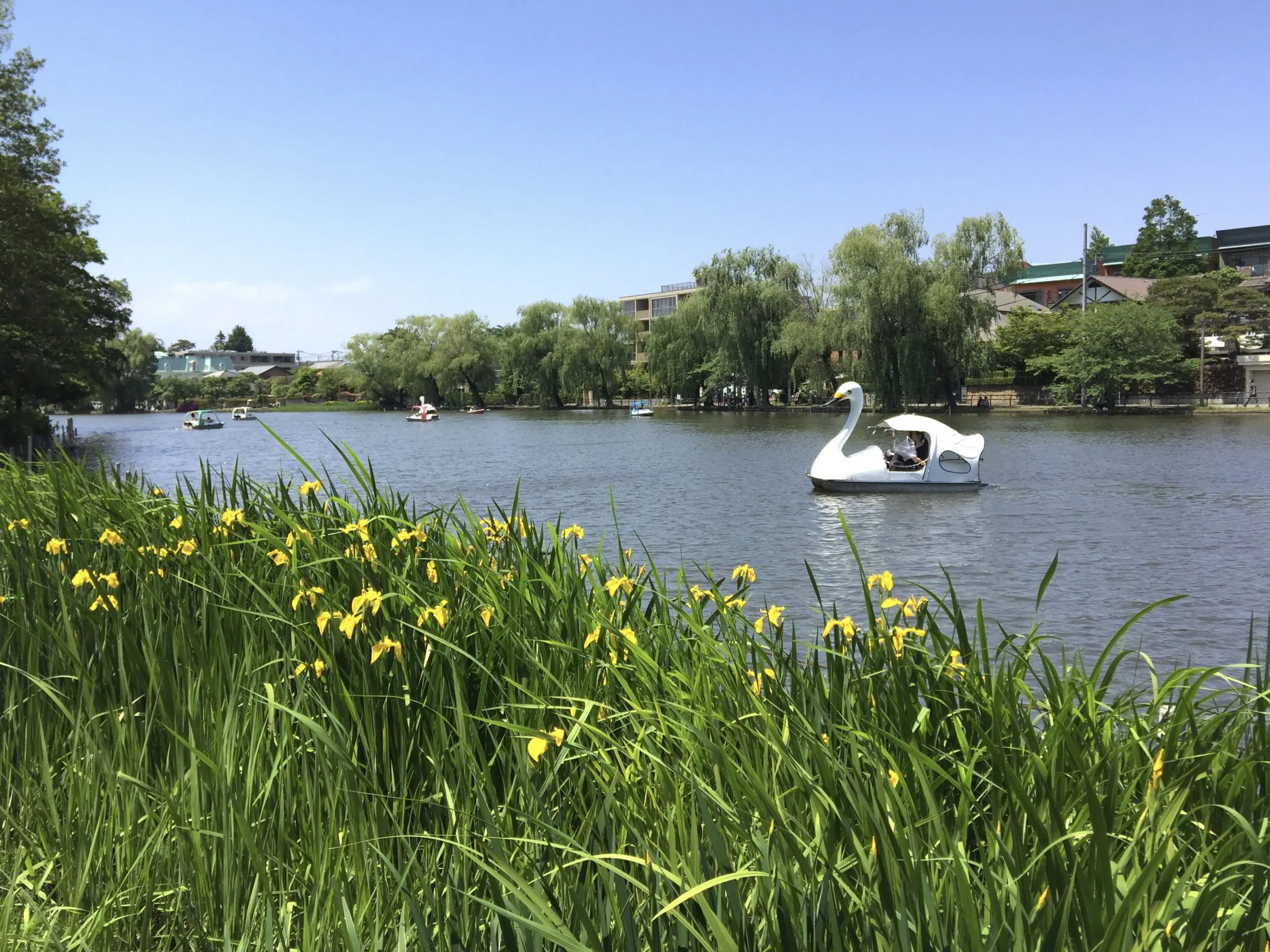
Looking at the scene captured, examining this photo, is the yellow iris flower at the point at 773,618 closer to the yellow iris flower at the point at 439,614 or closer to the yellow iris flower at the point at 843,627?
the yellow iris flower at the point at 843,627

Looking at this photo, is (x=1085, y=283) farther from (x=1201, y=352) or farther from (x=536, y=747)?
(x=536, y=747)

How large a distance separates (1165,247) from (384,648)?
113208mm

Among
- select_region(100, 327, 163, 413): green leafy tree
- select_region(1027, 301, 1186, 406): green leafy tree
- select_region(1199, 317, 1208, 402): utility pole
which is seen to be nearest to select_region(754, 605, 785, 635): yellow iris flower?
select_region(1027, 301, 1186, 406): green leafy tree

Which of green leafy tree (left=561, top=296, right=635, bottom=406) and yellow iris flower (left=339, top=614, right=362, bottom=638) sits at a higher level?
green leafy tree (left=561, top=296, right=635, bottom=406)

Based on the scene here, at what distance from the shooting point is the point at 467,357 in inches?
3789

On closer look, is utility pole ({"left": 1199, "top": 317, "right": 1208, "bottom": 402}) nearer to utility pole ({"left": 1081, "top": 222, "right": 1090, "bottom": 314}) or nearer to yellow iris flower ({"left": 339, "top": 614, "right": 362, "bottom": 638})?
utility pole ({"left": 1081, "top": 222, "right": 1090, "bottom": 314})

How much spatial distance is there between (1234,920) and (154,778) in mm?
2830

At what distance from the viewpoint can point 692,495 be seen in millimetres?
24984

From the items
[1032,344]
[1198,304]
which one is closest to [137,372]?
[1032,344]

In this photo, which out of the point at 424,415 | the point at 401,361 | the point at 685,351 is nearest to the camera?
the point at 685,351

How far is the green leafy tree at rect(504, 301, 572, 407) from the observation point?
8575 cm

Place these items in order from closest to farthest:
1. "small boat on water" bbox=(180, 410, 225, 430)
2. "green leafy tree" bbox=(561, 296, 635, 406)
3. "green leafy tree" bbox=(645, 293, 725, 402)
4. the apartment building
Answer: "green leafy tree" bbox=(645, 293, 725, 402) < "small boat on water" bbox=(180, 410, 225, 430) < "green leafy tree" bbox=(561, 296, 635, 406) < the apartment building

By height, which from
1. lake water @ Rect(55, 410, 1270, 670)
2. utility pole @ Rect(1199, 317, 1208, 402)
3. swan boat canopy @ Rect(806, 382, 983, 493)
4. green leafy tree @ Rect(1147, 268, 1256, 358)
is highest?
green leafy tree @ Rect(1147, 268, 1256, 358)

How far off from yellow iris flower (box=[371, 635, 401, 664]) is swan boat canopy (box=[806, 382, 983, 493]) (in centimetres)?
2148
